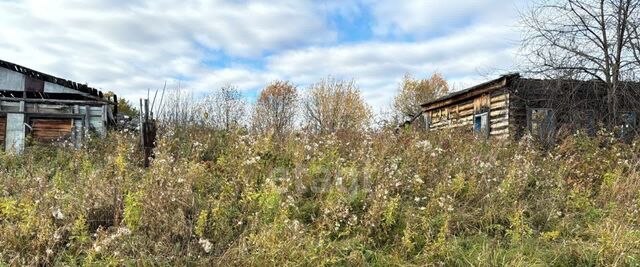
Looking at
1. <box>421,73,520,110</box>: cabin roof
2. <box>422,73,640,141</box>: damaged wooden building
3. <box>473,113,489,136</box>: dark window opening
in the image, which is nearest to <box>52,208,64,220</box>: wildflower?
<box>422,73,640,141</box>: damaged wooden building

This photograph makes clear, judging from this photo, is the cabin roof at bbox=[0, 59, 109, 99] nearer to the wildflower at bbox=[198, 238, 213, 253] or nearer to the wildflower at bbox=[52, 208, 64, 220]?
the wildflower at bbox=[52, 208, 64, 220]

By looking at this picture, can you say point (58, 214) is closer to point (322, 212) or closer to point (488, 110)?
point (322, 212)

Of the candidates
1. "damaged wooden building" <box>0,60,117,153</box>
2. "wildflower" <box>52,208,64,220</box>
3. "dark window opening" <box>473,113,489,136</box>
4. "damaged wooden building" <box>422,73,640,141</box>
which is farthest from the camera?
"dark window opening" <box>473,113,489,136</box>

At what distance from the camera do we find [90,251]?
3520 mm

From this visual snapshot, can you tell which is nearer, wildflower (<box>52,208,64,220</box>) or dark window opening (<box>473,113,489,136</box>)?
wildflower (<box>52,208,64,220</box>)

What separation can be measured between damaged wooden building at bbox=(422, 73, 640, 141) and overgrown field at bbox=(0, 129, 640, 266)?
3407 mm

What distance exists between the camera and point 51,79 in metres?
16.9

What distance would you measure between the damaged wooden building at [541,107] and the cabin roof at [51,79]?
1293 centimetres

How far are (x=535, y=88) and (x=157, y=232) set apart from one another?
39.9ft

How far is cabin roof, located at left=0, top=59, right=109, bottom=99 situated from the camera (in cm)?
1670

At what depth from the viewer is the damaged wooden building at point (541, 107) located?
33.6ft

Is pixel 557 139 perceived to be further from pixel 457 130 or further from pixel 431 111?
pixel 431 111

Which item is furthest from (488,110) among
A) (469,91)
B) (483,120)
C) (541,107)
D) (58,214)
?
(58,214)

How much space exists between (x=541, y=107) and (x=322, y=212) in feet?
37.9
